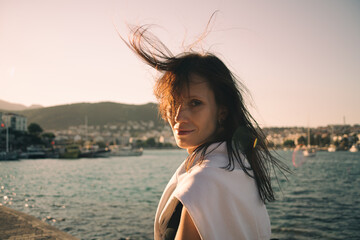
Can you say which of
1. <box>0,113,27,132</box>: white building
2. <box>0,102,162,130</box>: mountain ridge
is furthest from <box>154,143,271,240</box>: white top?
<box>0,102,162,130</box>: mountain ridge

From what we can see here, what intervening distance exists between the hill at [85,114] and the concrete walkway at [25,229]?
12132 centimetres

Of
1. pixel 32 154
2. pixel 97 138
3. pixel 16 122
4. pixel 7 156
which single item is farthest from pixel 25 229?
pixel 97 138

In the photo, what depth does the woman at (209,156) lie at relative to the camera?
0.97 meters

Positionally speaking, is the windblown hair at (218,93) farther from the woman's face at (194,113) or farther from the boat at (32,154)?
the boat at (32,154)

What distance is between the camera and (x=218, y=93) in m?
1.37

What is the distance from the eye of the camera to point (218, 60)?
1.41 meters

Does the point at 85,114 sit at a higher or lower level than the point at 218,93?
higher

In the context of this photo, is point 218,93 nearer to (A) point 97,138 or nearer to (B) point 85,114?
(B) point 85,114

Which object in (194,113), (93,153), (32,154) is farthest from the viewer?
(93,153)

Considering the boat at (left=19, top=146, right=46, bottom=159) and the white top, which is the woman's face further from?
the boat at (left=19, top=146, right=46, bottom=159)

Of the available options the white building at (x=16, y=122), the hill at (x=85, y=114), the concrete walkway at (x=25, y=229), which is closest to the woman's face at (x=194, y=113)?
the concrete walkway at (x=25, y=229)

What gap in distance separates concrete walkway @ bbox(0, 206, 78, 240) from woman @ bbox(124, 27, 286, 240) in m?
2.15

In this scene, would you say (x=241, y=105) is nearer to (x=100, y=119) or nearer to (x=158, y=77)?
(x=158, y=77)

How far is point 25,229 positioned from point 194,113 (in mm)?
2924
